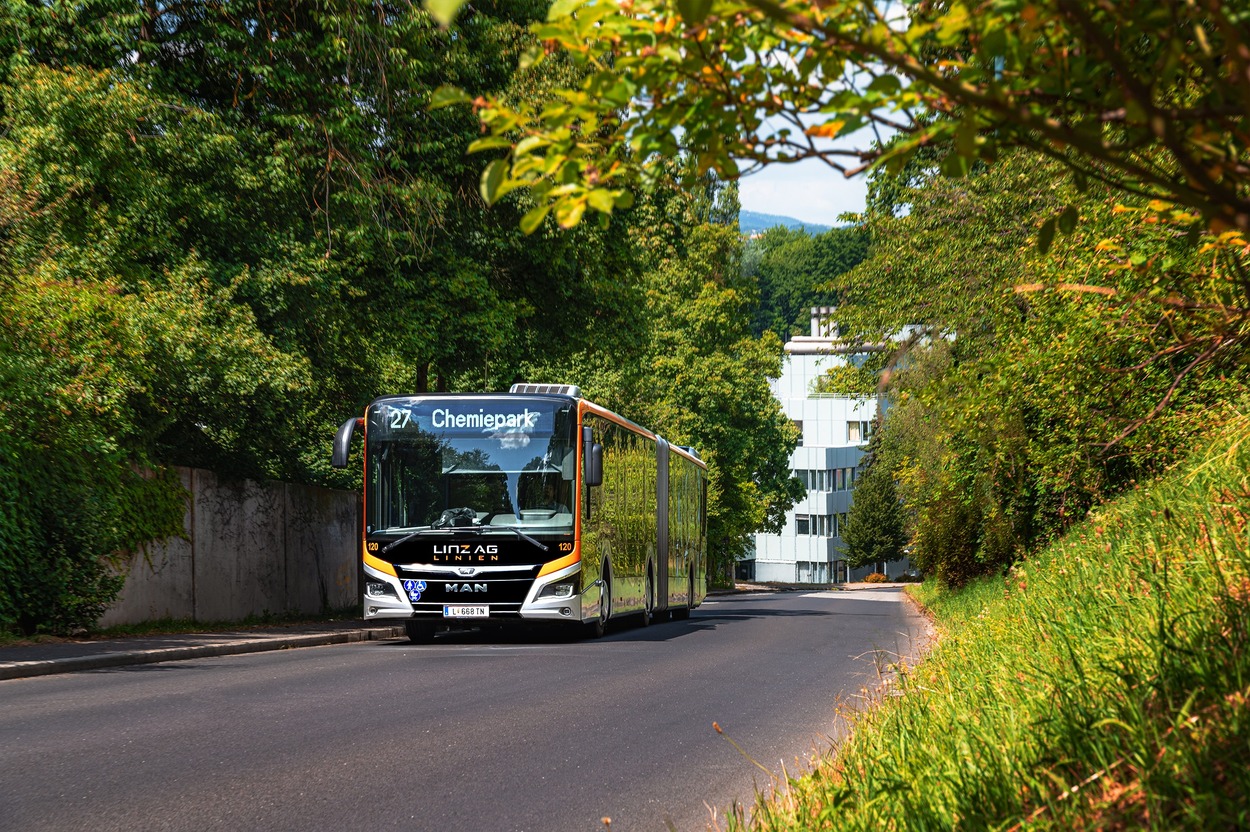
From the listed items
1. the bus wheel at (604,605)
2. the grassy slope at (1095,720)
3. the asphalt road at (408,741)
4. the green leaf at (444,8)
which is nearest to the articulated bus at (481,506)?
the bus wheel at (604,605)

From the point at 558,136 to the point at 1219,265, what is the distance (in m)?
6.09

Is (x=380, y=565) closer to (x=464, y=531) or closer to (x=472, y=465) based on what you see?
(x=464, y=531)

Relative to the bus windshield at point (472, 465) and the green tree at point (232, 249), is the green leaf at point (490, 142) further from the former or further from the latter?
the bus windshield at point (472, 465)

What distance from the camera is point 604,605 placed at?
21656mm

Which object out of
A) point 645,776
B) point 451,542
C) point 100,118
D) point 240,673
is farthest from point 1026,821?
point 100,118

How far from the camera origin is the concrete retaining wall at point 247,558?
70.0 ft

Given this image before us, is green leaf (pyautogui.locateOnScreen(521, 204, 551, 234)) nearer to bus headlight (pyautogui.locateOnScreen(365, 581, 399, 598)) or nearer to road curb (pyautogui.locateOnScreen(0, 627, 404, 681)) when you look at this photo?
road curb (pyautogui.locateOnScreen(0, 627, 404, 681))

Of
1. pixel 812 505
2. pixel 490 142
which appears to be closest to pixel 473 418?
pixel 490 142

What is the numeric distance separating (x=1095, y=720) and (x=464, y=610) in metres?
14.9

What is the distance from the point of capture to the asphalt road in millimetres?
6855

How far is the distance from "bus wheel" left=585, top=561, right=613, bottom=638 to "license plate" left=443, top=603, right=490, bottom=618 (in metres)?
2.46

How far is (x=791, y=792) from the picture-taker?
6.15 meters

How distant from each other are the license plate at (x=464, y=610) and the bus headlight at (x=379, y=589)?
0.76m

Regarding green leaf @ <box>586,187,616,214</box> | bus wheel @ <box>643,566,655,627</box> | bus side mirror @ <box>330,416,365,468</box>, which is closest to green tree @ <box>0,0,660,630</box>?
bus side mirror @ <box>330,416,365,468</box>
